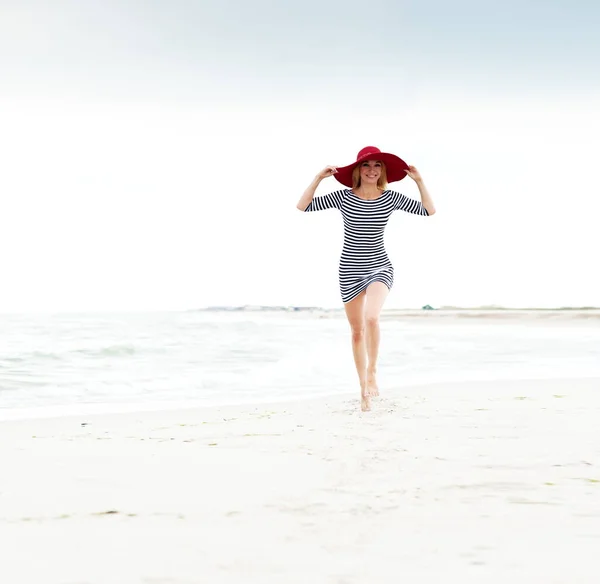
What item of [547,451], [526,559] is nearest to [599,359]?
[547,451]

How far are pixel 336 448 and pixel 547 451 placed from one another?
42.9 inches

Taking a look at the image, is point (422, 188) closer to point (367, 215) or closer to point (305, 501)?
point (367, 215)

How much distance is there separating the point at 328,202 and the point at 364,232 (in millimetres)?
382

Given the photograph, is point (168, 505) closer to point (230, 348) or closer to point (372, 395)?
point (372, 395)

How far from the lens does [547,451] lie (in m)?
3.35

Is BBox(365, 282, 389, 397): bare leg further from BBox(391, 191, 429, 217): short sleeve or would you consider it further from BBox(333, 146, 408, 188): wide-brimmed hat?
BBox(333, 146, 408, 188): wide-brimmed hat

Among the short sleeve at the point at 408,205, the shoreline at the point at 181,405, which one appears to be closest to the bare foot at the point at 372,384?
the shoreline at the point at 181,405

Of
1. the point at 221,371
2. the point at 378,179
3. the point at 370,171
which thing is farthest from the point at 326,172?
the point at 221,371

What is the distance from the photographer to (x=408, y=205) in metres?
5.34

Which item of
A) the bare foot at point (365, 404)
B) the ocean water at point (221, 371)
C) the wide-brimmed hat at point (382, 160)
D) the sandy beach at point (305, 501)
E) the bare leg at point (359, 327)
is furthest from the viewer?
the ocean water at point (221, 371)

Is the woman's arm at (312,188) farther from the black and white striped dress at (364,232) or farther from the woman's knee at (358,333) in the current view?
the woman's knee at (358,333)

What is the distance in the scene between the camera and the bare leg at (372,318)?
5188 mm

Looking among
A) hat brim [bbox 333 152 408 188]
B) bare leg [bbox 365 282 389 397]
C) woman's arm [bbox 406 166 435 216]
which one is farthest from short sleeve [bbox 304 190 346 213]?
bare leg [bbox 365 282 389 397]

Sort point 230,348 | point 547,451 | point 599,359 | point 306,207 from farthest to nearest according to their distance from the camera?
1. point 230,348
2. point 599,359
3. point 306,207
4. point 547,451
